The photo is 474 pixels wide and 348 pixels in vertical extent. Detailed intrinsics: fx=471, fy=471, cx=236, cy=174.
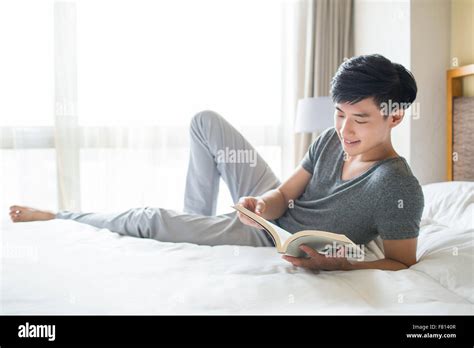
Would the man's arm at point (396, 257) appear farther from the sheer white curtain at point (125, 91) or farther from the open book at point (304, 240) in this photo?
the sheer white curtain at point (125, 91)

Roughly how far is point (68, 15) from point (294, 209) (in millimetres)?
2189

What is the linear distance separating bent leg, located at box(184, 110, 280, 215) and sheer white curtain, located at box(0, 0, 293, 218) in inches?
53.9

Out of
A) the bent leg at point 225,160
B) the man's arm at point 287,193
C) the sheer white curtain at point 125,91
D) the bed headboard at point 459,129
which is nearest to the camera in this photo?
the man's arm at point 287,193

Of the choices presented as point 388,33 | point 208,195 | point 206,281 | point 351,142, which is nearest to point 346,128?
point 351,142

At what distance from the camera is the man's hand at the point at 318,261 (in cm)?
115

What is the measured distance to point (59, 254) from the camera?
130cm

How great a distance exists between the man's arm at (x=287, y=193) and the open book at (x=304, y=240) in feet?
1.02

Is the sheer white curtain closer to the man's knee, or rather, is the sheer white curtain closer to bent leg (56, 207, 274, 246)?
the man's knee

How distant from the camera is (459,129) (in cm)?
223

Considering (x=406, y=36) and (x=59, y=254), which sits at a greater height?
(x=406, y=36)

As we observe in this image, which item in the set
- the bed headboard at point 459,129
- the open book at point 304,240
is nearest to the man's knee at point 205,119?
the open book at point 304,240

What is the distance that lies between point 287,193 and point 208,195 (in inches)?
16.5
